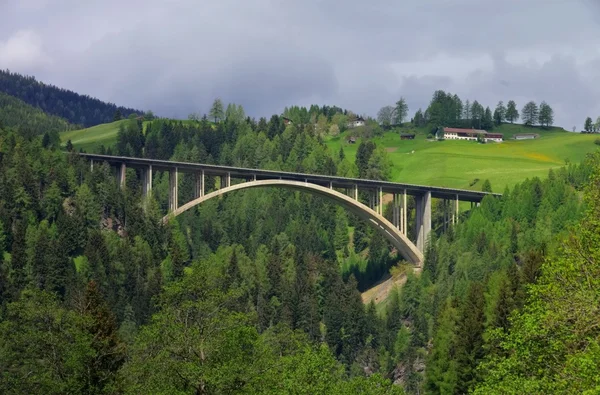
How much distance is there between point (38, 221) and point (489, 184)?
53168 mm

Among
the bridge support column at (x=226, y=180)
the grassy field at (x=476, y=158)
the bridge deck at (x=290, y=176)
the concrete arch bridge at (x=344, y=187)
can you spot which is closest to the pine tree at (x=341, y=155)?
the grassy field at (x=476, y=158)

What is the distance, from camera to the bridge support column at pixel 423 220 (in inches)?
4791

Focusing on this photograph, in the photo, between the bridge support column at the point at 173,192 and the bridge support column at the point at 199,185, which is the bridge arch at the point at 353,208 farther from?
the bridge support column at the point at 199,185

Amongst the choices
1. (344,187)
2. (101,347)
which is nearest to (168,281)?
(344,187)

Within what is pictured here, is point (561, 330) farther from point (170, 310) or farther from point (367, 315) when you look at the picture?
point (367, 315)

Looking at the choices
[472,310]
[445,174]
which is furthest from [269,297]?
[472,310]

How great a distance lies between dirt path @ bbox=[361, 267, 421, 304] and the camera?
5098 inches

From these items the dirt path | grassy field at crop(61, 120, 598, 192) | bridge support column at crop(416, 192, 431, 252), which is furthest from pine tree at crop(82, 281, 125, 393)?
grassy field at crop(61, 120, 598, 192)

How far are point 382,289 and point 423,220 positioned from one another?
43.7 ft

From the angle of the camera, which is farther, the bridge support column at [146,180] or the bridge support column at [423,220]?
the bridge support column at [423,220]

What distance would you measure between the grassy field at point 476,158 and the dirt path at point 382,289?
19.4 metres

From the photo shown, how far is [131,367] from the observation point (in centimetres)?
4228

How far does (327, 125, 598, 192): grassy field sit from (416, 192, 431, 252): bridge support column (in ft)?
76.1

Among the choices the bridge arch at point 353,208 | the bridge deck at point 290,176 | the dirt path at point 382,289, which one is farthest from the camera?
the dirt path at point 382,289
